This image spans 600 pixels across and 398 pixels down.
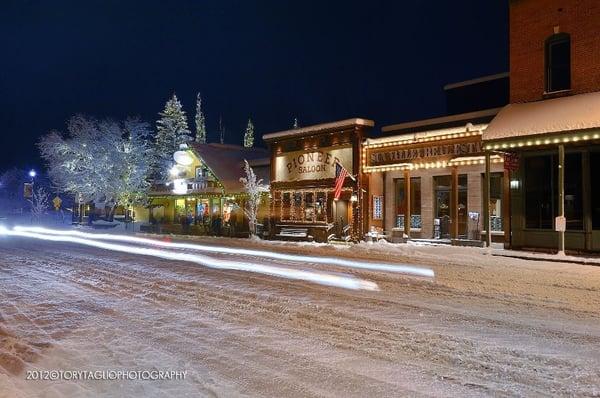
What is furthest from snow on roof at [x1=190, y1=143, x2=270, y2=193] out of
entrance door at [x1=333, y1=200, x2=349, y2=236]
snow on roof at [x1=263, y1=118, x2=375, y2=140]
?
entrance door at [x1=333, y1=200, x2=349, y2=236]

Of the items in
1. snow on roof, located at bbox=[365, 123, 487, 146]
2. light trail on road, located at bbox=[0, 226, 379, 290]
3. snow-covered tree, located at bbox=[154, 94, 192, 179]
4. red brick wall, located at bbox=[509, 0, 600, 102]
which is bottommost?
light trail on road, located at bbox=[0, 226, 379, 290]

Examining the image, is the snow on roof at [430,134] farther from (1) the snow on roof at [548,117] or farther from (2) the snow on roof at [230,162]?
(2) the snow on roof at [230,162]

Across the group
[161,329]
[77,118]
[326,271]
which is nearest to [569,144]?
[326,271]

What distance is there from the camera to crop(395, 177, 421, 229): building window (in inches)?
1080

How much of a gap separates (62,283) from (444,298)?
9.35 metres

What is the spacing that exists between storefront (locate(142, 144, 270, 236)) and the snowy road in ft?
78.2

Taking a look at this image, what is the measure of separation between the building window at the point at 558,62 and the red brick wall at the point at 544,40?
8.6 inches

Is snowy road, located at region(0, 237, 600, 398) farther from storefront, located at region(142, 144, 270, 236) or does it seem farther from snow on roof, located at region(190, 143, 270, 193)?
snow on roof, located at region(190, 143, 270, 193)

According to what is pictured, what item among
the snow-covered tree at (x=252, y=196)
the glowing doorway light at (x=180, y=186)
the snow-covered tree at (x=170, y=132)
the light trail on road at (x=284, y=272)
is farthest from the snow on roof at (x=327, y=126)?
the snow-covered tree at (x=170, y=132)

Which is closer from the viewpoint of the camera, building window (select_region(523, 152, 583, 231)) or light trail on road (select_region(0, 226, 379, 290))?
light trail on road (select_region(0, 226, 379, 290))

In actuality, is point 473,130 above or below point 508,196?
above

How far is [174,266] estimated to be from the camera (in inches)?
645

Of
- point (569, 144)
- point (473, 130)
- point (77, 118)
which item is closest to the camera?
point (569, 144)

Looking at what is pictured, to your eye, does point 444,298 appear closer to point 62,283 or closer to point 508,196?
point 62,283
